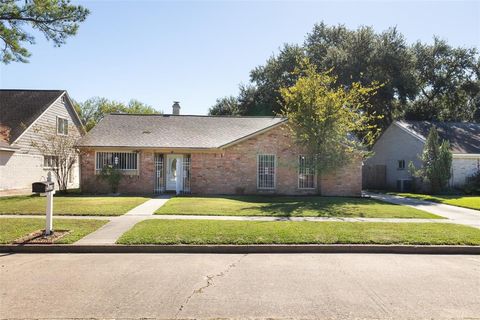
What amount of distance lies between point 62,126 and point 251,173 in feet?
47.0

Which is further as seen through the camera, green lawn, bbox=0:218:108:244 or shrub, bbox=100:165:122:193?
shrub, bbox=100:165:122:193

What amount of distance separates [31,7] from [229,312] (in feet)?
52.1

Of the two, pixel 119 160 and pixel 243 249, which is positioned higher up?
pixel 119 160

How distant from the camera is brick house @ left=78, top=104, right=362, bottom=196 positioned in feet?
63.9

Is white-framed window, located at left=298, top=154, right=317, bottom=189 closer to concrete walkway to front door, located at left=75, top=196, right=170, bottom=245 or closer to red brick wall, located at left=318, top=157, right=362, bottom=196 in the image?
red brick wall, located at left=318, top=157, right=362, bottom=196

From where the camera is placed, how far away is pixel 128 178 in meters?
19.8

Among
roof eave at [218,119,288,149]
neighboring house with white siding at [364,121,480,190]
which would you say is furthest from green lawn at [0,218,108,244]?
neighboring house with white siding at [364,121,480,190]

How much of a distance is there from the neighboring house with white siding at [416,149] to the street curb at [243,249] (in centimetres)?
1686

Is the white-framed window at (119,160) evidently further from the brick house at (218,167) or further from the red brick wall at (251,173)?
the red brick wall at (251,173)

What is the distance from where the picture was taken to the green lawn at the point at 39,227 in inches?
324

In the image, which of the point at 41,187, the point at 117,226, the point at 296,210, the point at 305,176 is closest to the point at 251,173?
the point at 305,176

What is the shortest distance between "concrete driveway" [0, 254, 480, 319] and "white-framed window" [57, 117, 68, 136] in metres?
19.5

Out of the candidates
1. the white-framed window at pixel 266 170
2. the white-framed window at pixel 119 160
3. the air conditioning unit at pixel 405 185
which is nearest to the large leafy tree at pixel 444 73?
the air conditioning unit at pixel 405 185

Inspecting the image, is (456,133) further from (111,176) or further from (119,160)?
(111,176)
